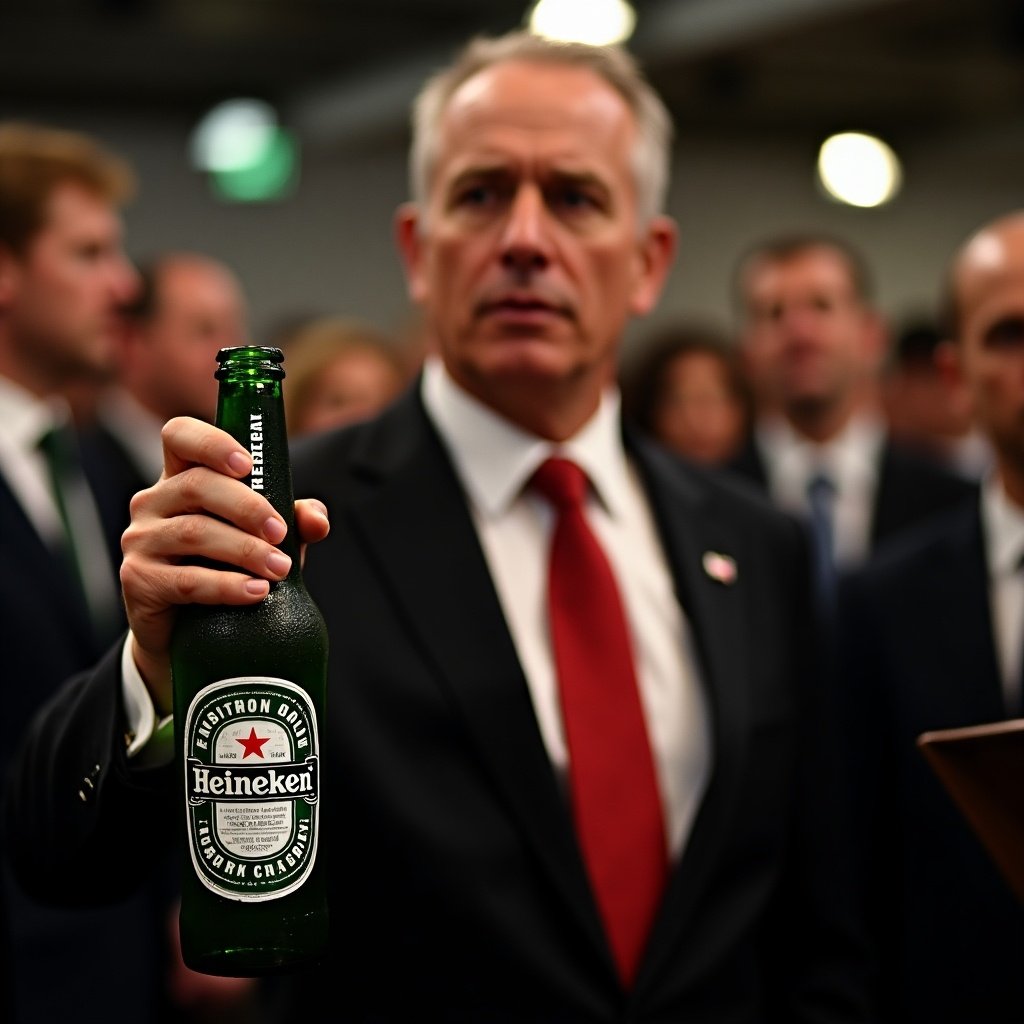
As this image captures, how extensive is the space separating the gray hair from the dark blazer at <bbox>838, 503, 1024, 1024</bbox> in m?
0.71

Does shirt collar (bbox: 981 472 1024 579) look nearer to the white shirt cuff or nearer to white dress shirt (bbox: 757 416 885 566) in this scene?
the white shirt cuff

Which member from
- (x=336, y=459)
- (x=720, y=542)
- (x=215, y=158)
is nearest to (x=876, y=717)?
(x=720, y=542)

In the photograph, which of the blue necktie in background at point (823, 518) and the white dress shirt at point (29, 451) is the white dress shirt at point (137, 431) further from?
the blue necktie in background at point (823, 518)

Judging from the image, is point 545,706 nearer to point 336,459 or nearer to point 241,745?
point 336,459

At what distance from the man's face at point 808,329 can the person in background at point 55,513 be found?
2.10 metres

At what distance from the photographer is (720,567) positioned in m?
1.92

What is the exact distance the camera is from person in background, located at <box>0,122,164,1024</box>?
2.60 m

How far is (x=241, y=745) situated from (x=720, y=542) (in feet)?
3.23

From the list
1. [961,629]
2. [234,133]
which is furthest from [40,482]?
[234,133]

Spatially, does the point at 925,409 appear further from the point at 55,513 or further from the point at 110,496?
the point at 55,513

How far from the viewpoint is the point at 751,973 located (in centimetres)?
179

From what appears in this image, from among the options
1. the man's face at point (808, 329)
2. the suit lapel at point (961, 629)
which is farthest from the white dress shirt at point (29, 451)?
the man's face at point (808, 329)

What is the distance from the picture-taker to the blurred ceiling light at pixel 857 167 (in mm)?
9945

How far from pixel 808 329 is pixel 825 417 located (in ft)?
0.99
